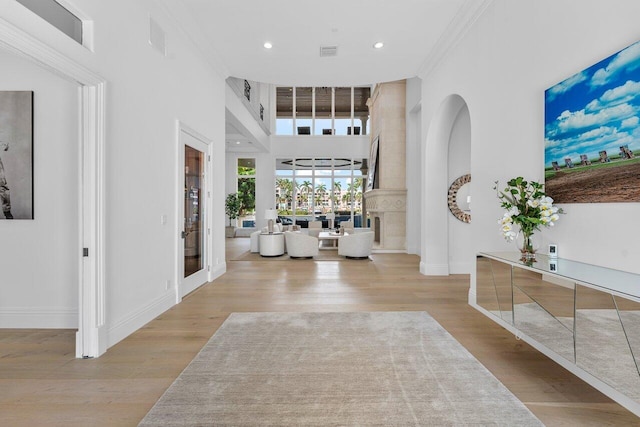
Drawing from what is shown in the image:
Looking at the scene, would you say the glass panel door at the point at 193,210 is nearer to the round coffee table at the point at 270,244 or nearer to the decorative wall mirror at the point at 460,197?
the round coffee table at the point at 270,244

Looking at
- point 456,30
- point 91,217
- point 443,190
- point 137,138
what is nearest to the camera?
point 91,217

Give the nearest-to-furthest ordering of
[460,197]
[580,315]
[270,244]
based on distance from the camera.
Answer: [580,315] < [460,197] < [270,244]

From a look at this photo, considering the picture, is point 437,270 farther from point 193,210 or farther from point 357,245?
point 193,210

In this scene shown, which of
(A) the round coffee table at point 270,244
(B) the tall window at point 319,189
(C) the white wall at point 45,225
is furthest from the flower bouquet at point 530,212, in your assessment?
(B) the tall window at point 319,189

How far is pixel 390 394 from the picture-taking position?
231 centimetres

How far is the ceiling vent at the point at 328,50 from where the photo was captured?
5.26 metres

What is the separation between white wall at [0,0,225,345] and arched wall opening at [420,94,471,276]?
13.7ft

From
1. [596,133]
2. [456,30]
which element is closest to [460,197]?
[456,30]

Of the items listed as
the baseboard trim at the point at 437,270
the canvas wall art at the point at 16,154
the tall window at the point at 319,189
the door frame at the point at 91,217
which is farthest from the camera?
the tall window at the point at 319,189

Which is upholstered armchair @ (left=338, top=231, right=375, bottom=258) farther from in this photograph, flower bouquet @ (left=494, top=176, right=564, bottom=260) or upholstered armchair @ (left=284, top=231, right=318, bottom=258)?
flower bouquet @ (left=494, top=176, right=564, bottom=260)

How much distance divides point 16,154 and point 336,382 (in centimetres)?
383

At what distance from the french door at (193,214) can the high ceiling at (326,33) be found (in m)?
1.54

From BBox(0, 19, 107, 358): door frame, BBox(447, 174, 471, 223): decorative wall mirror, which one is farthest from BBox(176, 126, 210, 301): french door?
BBox(447, 174, 471, 223): decorative wall mirror

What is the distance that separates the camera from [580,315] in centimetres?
199
